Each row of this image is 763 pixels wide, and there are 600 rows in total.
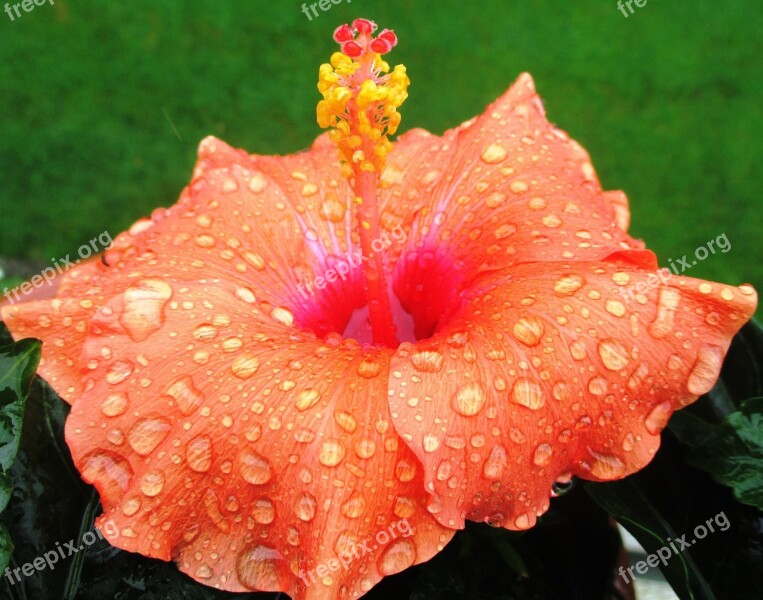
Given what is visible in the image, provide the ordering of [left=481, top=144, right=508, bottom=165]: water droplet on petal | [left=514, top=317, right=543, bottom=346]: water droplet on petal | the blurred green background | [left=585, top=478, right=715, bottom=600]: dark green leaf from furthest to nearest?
the blurred green background, [left=481, top=144, right=508, bottom=165]: water droplet on petal, [left=585, top=478, right=715, bottom=600]: dark green leaf, [left=514, top=317, right=543, bottom=346]: water droplet on petal

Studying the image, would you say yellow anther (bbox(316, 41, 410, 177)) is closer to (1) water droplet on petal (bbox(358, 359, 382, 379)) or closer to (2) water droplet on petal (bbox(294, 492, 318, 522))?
(1) water droplet on petal (bbox(358, 359, 382, 379))

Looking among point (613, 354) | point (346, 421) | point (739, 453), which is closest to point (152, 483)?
point (346, 421)

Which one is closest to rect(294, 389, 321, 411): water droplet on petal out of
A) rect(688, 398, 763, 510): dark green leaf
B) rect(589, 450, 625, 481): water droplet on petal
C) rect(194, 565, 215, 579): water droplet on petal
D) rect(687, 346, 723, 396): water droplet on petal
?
rect(194, 565, 215, 579): water droplet on petal

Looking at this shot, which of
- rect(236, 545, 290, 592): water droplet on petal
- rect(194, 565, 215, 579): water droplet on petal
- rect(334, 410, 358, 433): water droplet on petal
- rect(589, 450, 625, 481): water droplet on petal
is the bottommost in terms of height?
rect(589, 450, 625, 481): water droplet on petal

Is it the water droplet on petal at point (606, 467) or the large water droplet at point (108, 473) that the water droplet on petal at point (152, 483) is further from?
the water droplet on petal at point (606, 467)

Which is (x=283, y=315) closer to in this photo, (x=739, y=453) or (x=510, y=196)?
(x=510, y=196)

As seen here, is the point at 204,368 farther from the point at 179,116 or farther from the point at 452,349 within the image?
the point at 179,116

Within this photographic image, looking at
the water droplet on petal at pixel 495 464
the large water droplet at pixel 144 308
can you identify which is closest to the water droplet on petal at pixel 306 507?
the water droplet on petal at pixel 495 464
